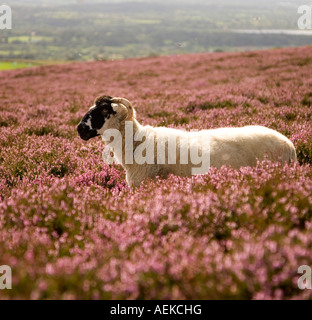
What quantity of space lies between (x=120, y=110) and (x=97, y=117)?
361 millimetres

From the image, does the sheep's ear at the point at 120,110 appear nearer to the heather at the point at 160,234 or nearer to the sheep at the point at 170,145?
the sheep at the point at 170,145

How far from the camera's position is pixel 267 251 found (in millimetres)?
1765

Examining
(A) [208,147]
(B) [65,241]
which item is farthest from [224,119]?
(B) [65,241]

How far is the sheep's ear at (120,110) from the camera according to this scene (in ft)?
14.1

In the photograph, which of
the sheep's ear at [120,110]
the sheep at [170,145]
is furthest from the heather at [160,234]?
the sheep's ear at [120,110]

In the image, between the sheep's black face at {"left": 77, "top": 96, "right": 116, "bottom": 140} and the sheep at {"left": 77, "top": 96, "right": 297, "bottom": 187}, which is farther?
the sheep's black face at {"left": 77, "top": 96, "right": 116, "bottom": 140}

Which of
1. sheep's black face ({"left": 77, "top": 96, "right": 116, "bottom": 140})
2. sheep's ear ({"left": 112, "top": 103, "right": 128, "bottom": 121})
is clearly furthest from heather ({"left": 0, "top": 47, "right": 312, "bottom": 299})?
sheep's ear ({"left": 112, "top": 103, "right": 128, "bottom": 121})

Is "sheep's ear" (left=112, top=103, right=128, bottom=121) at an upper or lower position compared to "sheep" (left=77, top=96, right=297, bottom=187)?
upper

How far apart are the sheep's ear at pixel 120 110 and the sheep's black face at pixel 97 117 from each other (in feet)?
0.22

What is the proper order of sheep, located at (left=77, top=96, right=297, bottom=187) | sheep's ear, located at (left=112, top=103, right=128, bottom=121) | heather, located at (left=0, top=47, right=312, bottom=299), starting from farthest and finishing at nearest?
sheep's ear, located at (left=112, top=103, right=128, bottom=121) < sheep, located at (left=77, top=96, right=297, bottom=187) < heather, located at (left=0, top=47, right=312, bottom=299)

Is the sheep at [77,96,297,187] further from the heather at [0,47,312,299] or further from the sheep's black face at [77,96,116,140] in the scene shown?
the heather at [0,47,312,299]

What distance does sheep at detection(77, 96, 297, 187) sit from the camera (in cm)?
417
